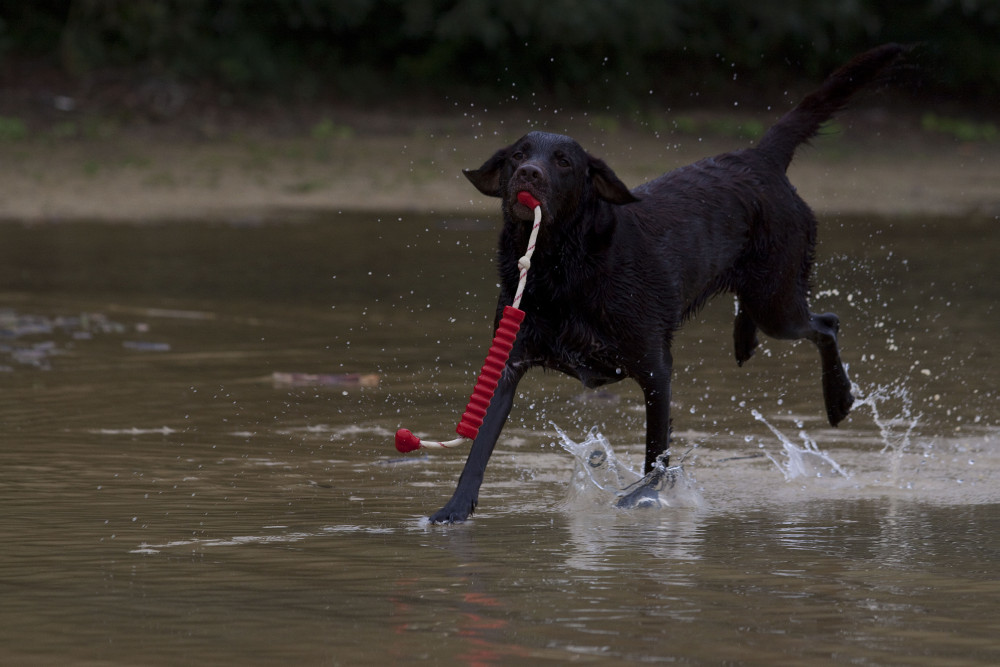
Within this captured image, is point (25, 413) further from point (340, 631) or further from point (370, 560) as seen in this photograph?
point (340, 631)

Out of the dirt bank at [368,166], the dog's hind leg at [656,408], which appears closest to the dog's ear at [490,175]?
the dog's hind leg at [656,408]

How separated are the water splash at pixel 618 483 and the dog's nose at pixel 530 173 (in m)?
0.97

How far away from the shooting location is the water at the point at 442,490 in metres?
3.55

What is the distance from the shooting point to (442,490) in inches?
207

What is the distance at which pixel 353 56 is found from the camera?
2211cm

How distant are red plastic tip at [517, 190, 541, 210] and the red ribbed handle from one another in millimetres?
328

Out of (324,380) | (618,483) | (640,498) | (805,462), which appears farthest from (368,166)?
(640,498)

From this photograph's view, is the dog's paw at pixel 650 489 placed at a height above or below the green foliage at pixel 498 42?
below

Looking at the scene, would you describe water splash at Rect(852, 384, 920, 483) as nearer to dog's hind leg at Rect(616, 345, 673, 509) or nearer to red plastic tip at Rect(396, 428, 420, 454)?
dog's hind leg at Rect(616, 345, 673, 509)

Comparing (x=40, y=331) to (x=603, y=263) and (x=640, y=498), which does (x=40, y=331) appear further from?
(x=640, y=498)

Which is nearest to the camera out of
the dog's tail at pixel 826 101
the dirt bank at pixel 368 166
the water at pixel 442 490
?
the water at pixel 442 490

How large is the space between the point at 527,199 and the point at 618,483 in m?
1.08

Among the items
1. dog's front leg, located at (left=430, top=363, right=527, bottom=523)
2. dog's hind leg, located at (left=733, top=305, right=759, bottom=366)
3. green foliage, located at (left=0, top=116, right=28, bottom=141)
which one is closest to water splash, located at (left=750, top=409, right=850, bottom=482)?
dog's hind leg, located at (left=733, top=305, right=759, bottom=366)

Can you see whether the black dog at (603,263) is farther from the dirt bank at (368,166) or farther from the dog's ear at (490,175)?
the dirt bank at (368,166)
